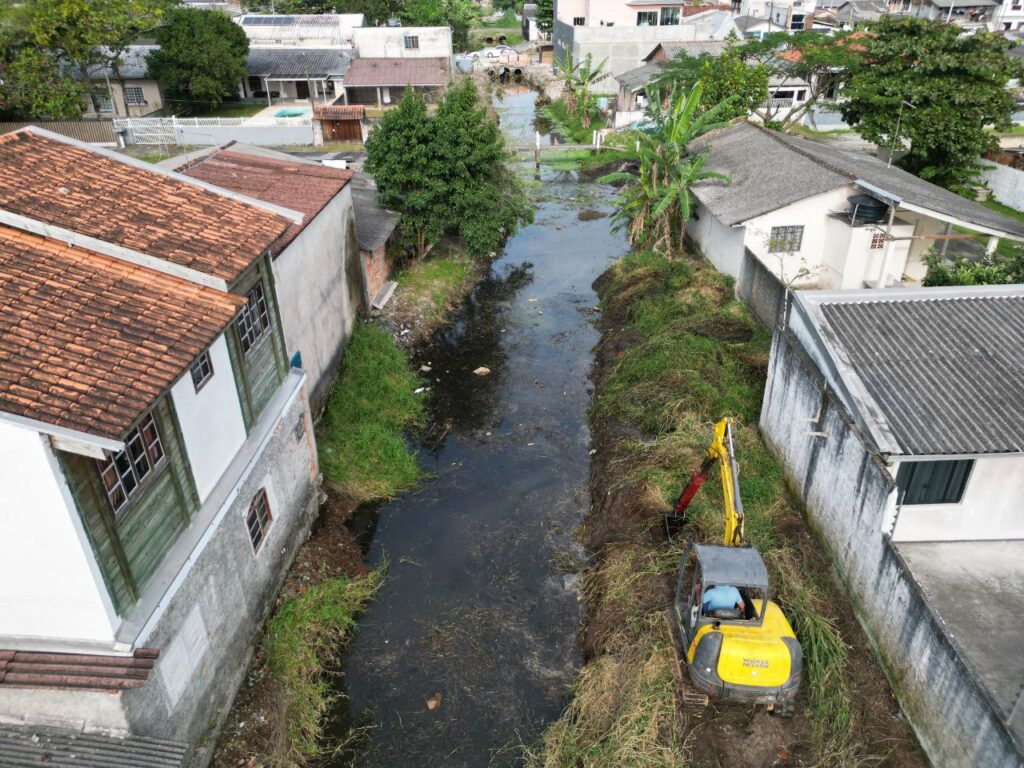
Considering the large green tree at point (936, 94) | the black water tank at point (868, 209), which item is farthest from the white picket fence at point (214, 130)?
the black water tank at point (868, 209)

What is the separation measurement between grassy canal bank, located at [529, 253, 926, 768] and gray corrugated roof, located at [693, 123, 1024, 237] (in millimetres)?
3690

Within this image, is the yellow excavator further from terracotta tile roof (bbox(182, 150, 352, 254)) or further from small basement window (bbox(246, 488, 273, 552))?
terracotta tile roof (bbox(182, 150, 352, 254))

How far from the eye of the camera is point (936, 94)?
83.5 feet

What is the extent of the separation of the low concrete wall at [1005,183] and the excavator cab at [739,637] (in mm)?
25291

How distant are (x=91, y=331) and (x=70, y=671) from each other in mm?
3668

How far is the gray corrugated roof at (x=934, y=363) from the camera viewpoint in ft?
35.9

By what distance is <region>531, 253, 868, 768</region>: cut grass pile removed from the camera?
33.7ft

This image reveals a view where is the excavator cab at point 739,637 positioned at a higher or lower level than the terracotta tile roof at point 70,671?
lower

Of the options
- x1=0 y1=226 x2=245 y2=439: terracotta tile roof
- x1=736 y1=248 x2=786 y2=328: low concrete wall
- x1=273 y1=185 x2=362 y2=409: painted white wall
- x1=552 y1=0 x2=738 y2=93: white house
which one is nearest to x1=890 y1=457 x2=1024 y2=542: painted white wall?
x1=736 y1=248 x2=786 y2=328: low concrete wall

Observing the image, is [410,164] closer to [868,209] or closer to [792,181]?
[792,181]

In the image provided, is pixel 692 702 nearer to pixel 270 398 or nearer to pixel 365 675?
pixel 365 675

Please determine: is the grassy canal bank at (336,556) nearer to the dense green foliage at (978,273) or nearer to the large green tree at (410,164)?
the large green tree at (410,164)

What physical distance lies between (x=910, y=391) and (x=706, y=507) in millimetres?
4020

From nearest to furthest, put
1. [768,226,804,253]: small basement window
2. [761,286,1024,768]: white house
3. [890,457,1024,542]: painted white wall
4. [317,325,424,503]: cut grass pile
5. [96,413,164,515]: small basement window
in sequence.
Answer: [96,413,164,515]: small basement window, [761,286,1024,768]: white house, [890,457,1024,542]: painted white wall, [317,325,424,503]: cut grass pile, [768,226,804,253]: small basement window
